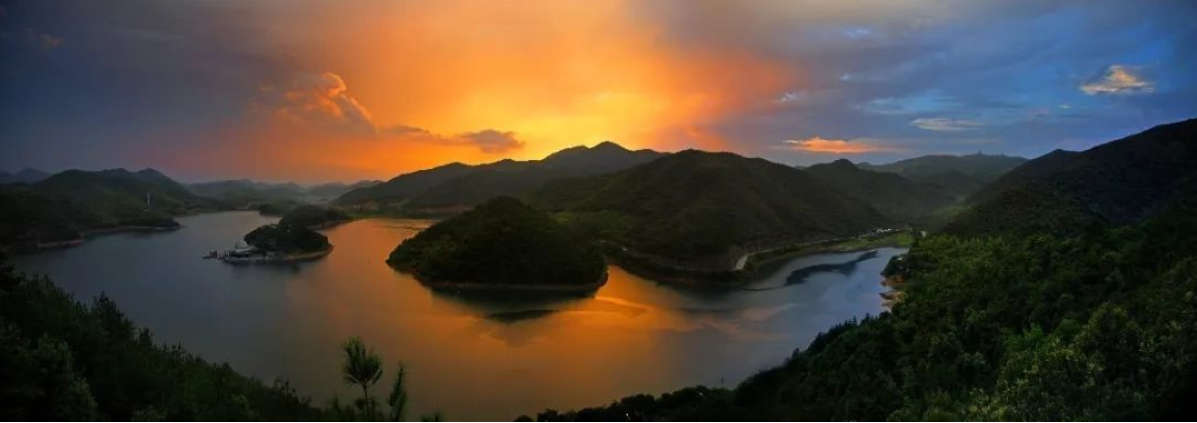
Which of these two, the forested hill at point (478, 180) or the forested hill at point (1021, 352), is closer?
the forested hill at point (1021, 352)

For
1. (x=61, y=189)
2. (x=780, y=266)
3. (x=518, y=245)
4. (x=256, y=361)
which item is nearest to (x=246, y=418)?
(x=256, y=361)

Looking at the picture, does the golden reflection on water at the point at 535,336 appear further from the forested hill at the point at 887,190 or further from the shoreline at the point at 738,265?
the forested hill at the point at 887,190

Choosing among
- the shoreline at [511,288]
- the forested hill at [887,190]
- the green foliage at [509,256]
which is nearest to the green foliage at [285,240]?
the green foliage at [509,256]

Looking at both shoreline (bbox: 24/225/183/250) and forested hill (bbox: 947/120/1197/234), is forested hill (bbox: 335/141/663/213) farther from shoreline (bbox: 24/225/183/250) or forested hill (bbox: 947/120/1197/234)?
forested hill (bbox: 947/120/1197/234)

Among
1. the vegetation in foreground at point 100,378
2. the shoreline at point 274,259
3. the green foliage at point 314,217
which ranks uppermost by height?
the green foliage at point 314,217

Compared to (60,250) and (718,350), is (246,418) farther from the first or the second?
(60,250)

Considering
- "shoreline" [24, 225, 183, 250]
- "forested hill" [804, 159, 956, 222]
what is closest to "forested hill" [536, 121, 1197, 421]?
"shoreline" [24, 225, 183, 250]
